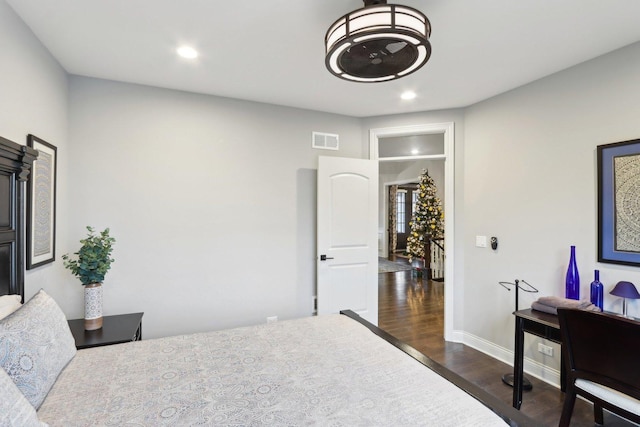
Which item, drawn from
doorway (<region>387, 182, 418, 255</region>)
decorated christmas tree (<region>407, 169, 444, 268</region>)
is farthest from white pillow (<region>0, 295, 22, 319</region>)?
doorway (<region>387, 182, 418, 255</region>)

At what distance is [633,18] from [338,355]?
103 inches

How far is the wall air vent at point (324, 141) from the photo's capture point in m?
3.71

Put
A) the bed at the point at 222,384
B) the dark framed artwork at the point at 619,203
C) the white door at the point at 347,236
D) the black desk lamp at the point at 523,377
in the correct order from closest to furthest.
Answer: the bed at the point at 222,384 → the dark framed artwork at the point at 619,203 → the black desk lamp at the point at 523,377 → the white door at the point at 347,236

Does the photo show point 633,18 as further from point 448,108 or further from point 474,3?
point 448,108

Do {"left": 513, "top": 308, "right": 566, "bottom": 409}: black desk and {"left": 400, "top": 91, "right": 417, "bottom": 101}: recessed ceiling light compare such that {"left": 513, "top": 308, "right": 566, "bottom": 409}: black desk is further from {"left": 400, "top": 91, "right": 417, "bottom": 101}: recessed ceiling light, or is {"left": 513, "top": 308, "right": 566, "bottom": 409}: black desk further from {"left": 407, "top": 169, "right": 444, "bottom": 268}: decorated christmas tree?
{"left": 407, "top": 169, "right": 444, "bottom": 268}: decorated christmas tree

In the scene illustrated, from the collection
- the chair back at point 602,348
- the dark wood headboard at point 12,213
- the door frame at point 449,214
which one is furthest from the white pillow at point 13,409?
the door frame at point 449,214

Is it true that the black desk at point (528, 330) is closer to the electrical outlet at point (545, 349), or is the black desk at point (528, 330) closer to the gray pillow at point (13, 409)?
the electrical outlet at point (545, 349)

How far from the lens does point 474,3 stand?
179 centimetres

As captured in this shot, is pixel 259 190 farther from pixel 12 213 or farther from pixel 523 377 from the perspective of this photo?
pixel 523 377

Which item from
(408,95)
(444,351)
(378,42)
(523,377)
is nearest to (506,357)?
(523,377)

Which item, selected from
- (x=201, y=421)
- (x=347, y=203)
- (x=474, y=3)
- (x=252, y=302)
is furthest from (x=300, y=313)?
(x=474, y=3)

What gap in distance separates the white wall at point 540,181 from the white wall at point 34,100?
Result: 3.79 metres

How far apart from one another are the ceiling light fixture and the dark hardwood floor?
259 cm

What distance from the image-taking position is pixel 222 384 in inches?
52.6
